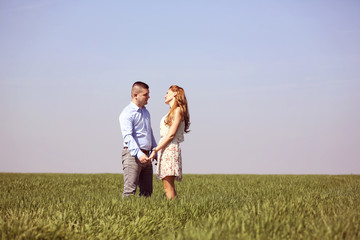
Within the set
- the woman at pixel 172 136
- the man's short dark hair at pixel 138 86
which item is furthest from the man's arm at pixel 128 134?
the man's short dark hair at pixel 138 86

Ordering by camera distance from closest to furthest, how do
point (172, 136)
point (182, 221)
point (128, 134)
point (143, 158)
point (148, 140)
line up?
point (182, 221) < point (172, 136) < point (143, 158) < point (128, 134) < point (148, 140)

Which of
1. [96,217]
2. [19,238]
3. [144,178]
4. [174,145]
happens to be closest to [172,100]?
[174,145]

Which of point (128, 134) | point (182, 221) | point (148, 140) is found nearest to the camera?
point (182, 221)

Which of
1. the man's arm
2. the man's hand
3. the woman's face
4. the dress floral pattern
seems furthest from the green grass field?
the woman's face

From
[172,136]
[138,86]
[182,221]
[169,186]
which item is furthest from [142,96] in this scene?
[182,221]

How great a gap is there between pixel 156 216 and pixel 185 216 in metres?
0.57

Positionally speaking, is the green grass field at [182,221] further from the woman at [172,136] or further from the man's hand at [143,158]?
the man's hand at [143,158]

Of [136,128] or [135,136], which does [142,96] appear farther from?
[135,136]

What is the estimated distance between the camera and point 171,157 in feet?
20.3

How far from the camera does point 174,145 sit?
625cm

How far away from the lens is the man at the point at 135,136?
648 cm

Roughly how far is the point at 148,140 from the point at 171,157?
0.80m

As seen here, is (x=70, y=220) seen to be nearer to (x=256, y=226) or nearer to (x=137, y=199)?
(x=137, y=199)

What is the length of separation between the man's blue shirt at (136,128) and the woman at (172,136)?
16.6 inches
